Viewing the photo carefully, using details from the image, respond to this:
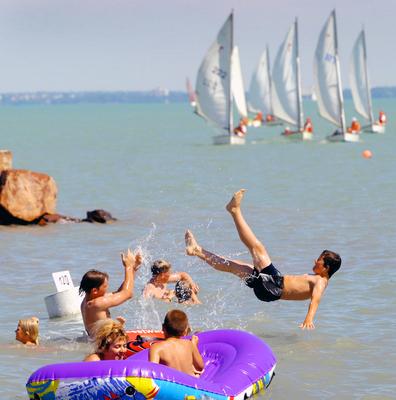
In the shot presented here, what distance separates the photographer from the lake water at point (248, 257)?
12.9 metres

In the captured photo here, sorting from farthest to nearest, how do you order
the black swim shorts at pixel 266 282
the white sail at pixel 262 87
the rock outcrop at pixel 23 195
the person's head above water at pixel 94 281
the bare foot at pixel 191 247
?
the white sail at pixel 262 87, the rock outcrop at pixel 23 195, the black swim shorts at pixel 266 282, the bare foot at pixel 191 247, the person's head above water at pixel 94 281

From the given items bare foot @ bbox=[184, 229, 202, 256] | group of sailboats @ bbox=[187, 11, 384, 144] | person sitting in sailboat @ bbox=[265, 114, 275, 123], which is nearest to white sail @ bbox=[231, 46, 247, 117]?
group of sailboats @ bbox=[187, 11, 384, 144]

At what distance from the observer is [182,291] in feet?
52.8

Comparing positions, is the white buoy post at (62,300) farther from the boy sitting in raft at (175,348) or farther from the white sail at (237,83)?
the white sail at (237,83)

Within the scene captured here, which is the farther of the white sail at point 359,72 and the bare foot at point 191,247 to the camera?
the white sail at point 359,72

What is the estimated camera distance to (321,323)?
15039 mm

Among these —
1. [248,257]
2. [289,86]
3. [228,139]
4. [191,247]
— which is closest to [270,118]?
[289,86]

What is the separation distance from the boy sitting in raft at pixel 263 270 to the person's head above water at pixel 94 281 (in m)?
1.43

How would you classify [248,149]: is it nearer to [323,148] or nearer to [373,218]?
[323,148]

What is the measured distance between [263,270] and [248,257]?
8.33 metres

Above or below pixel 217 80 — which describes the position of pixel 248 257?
below

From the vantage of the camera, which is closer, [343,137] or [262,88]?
[343,137]

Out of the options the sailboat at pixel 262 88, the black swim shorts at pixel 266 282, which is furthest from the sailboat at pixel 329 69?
the black swim shorts at pixel 266 282

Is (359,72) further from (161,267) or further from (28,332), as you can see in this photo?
(28,332)
